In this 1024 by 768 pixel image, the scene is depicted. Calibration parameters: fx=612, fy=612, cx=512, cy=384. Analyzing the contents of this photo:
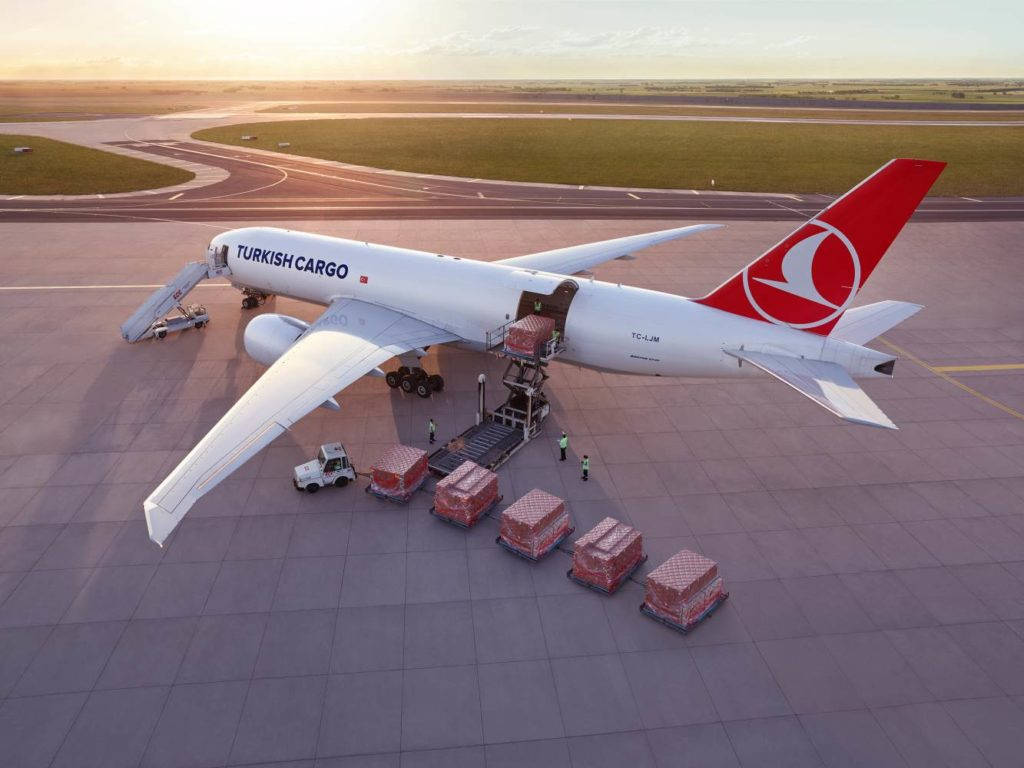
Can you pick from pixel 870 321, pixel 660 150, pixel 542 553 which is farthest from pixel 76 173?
pixel 870 321

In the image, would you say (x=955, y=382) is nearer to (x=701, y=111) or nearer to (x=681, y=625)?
(x=681, y=625)

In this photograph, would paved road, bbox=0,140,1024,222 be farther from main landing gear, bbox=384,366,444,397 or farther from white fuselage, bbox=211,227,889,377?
main landing gear, bbox=384,366,444,397

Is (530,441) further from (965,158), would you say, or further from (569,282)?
(965,158)

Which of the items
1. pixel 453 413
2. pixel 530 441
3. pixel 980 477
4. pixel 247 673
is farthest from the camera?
pixel 453 413

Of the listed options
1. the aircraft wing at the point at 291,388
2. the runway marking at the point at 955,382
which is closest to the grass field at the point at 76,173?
the aircraft wing at the point at 291,388

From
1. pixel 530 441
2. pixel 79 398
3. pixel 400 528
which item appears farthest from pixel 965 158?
pixel 79 398
